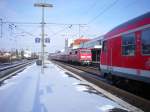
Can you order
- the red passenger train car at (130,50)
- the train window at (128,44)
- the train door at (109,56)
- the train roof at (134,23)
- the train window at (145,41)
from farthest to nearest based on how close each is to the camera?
1. the train door at (109,56)
2. the train window at (128,44)
3. the train roof at (134,23)
4. the red passenger train car at (130,50)
5. the train window at (145,41)

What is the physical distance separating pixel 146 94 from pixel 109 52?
3902 millimetres

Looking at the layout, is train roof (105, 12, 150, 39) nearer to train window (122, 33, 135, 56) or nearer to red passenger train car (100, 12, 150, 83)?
red passenger train car (100, 12, 150, 83)

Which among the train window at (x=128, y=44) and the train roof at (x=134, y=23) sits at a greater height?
the train roof at (x=134, y=23)

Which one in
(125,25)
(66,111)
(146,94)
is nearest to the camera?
(66,111)

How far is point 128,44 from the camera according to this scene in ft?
37.5

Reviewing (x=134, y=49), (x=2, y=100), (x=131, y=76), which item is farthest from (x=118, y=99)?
(x=2, y=100)

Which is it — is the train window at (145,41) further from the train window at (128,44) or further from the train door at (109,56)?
the train door at (109,56)

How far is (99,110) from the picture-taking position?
8305 mm

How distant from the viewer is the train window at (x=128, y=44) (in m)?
10.9

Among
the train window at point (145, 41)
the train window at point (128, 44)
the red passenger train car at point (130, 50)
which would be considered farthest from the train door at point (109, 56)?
the train window at point (145, 41)

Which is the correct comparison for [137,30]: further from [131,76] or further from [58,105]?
[58,105]

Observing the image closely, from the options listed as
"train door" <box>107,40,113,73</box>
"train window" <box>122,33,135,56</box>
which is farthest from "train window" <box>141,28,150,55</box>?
"train door" <box>107,40,113,73</box>

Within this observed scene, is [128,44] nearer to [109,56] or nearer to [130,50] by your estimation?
[130,50]

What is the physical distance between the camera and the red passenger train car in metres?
9.66
